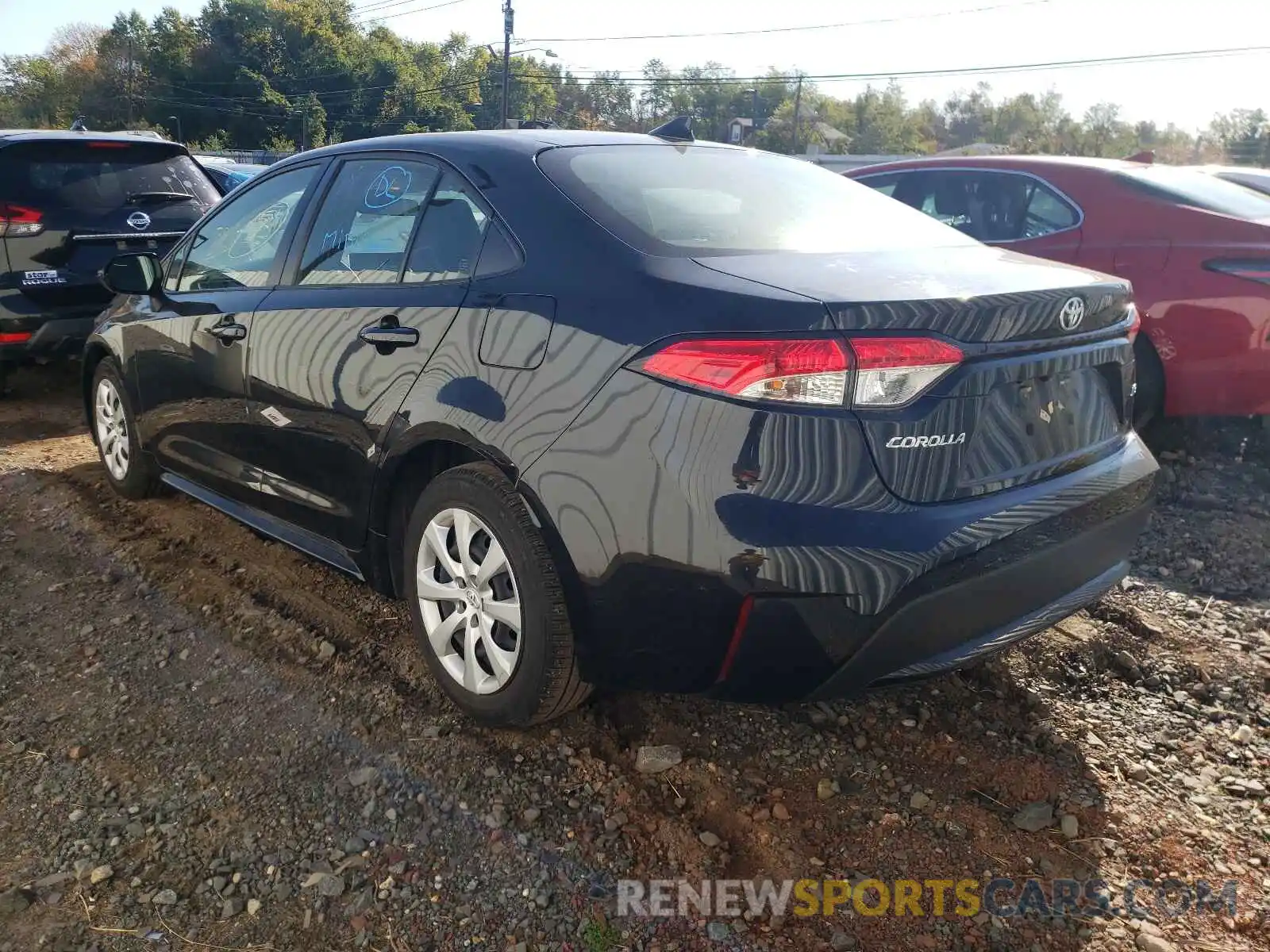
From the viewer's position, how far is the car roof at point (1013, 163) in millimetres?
5293

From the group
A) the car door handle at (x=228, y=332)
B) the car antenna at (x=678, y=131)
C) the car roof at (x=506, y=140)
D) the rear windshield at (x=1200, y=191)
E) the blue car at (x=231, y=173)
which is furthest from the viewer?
the blue car at (x=231, y=173)

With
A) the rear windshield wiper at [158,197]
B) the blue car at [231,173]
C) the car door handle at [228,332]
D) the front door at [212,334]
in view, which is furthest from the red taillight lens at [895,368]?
the blue car at [231,173]

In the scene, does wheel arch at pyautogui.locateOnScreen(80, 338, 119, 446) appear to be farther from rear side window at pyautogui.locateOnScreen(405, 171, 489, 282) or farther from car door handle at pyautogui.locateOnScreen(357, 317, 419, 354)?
rear side window at pyautogui.locateOnScreen(405, 171, 489, 282)

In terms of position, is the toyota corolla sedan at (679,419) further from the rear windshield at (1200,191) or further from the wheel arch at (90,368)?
the rear windshield at (1200,191)

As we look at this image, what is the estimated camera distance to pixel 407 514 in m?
2.87

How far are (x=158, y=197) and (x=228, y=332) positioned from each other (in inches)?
142

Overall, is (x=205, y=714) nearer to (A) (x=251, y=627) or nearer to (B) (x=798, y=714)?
(A) (x=251, y=627)

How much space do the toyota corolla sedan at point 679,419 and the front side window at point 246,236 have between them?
0.56 ft

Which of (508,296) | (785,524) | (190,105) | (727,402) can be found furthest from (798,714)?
(190,105)

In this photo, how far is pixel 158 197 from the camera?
646 centimetres

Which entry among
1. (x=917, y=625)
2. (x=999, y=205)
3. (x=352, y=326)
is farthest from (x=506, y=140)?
(x=999, y=205)

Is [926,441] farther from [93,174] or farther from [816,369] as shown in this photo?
[93,174]

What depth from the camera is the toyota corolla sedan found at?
205 centimetres

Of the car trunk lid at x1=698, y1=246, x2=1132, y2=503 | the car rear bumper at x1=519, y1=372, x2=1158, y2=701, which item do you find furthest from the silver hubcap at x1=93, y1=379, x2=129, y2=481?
the car trunk lid at x1=698, y1=246, x2=1132, y2=503
